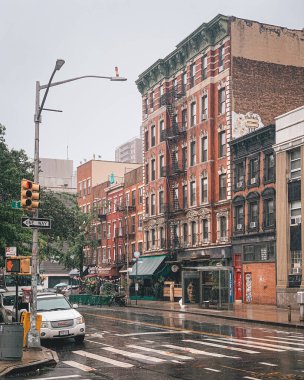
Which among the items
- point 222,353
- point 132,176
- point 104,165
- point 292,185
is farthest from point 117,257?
point 222,353

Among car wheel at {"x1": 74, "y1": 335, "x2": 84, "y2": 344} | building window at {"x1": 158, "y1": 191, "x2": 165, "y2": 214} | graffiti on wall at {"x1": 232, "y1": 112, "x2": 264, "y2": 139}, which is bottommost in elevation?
car wheel at {"x1": 74, "y1": 335, "x2": 84, "y2": 344}

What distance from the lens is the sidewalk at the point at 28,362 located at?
1457 centimetres

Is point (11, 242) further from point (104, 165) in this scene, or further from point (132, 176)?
point (104, 165)

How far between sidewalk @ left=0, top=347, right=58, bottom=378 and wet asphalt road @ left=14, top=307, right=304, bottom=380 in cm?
30

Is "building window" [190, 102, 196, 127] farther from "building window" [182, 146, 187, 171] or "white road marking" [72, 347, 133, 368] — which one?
"white road marking" [72, 347, 133, 368]

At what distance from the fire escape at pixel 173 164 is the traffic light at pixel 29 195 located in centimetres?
3788

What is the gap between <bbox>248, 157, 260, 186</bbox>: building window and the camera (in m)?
45.9

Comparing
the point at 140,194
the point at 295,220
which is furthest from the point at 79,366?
the point at 140,194

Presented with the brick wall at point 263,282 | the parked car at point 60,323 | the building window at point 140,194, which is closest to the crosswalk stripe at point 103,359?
the parked car at point 60,323

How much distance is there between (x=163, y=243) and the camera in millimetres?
60688

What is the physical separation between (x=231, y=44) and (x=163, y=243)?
2005cm

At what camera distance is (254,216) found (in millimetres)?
46375

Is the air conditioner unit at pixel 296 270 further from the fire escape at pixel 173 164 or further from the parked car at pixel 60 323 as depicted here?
the parked car at pixel 60 323

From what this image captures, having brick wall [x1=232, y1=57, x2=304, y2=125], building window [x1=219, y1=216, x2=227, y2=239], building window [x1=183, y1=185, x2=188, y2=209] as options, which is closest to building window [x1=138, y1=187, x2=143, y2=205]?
building window [x1=183, y1=185, x2=188, y2=209]
